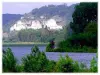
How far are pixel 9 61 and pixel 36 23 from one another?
748 millimetres

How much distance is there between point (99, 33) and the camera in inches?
329

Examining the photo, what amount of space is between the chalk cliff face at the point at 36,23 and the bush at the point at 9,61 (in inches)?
16.1

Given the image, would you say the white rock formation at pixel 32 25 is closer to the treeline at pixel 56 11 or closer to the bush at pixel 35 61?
the treeline at pixel 56 11

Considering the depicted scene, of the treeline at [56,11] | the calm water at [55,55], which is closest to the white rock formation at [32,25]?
the treeline at [56,11]

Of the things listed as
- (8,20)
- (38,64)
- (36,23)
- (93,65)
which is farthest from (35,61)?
(93,65)

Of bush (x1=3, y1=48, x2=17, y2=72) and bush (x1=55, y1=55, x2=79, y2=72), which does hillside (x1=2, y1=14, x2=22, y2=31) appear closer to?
bush (x1=3, y1=48, x2=17, y2=72)

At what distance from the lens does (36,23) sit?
338 inches

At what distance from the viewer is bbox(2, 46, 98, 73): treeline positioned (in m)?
8.48

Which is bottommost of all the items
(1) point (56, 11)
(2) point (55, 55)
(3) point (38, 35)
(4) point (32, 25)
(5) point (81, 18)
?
(2) point (55, 55)

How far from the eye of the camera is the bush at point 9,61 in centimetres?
848

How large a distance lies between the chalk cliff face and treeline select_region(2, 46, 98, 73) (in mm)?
367

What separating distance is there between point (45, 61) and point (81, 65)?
0.58 meters

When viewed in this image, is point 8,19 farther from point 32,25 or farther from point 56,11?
point 56,11

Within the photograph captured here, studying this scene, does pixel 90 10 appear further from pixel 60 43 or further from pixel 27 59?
pixel 27 59
